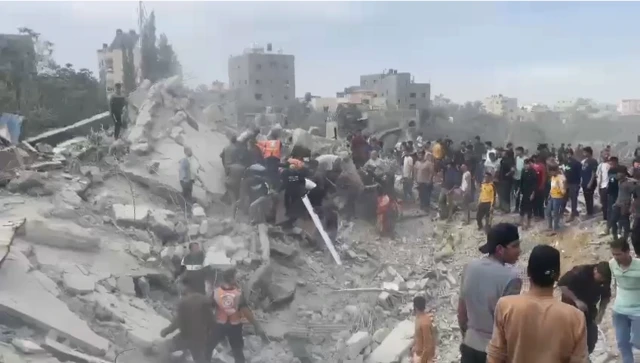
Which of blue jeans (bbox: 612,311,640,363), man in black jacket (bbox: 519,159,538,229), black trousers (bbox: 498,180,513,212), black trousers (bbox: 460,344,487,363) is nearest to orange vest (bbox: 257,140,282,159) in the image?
black trousers (bbox: 498,180,513,212)

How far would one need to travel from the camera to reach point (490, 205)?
1003 centimetres

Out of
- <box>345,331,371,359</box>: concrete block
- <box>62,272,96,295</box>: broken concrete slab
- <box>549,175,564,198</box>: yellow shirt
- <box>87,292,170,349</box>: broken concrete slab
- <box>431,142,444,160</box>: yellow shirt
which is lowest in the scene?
<box>345,331,371,359</box>: concrete block

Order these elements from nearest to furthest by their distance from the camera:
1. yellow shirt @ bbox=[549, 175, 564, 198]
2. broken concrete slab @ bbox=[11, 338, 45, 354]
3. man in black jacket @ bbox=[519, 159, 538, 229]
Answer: broken concrete slab @ bbox=[11, 338, 45, 354] < yellow shirt @ bbox=[549, 175, 564, 198] < man in black jacket @ bbox=[519, 159, 538, 229]

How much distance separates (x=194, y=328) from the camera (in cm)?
562

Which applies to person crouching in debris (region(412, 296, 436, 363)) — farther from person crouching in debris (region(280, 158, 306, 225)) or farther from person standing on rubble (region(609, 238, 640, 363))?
person crouching in debris (region(280, 158, 306, 225))

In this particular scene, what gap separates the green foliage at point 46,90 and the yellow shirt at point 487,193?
10640 mm

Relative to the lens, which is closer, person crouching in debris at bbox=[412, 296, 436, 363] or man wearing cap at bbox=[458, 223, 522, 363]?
man wearing cap at bbox=[458, 223, 522, 363]

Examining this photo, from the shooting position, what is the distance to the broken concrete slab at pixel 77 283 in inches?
244

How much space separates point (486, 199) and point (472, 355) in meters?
6.71

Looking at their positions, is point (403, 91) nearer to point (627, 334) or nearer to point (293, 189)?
point (293, 189)

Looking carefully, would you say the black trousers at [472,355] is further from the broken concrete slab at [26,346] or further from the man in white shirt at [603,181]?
the man in white shirt at [603,181]

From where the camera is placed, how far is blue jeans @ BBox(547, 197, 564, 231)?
9156mm

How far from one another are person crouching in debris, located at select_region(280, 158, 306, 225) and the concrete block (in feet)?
9.55

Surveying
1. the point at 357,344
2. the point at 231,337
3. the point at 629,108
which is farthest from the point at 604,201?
the point at 629,108
